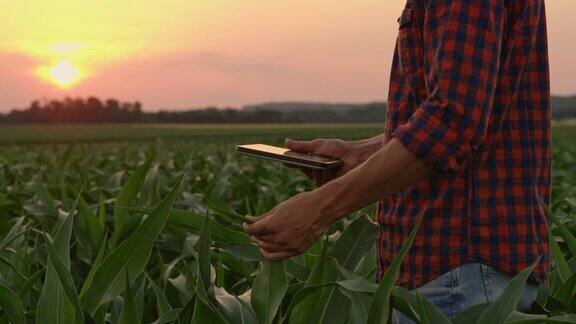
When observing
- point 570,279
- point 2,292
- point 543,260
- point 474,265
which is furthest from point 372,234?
point 2,292

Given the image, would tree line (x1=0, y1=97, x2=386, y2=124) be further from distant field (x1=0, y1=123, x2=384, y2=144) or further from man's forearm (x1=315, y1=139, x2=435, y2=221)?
man's forearm (x1=315, y1=139, x2=435, y2=221)

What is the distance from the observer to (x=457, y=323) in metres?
1.54

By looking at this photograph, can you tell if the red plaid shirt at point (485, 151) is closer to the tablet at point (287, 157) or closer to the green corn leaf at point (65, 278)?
the tablet at point (287, 157)

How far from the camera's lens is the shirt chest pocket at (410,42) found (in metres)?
1.54

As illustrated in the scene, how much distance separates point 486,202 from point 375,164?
30cm

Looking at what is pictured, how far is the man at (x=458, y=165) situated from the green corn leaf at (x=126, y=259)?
0.24 meters

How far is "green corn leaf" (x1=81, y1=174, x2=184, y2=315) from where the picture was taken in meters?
1.57

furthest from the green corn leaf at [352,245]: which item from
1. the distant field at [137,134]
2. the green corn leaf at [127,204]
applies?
the distant field at [137,134]

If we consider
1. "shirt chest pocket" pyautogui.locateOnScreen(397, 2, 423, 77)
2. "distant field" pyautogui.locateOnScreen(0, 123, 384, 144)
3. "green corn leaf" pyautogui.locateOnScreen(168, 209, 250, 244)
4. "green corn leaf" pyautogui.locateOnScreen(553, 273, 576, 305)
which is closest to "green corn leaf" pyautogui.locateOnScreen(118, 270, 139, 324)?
"green corn leaf" pyautogui.locateOnScreen(168, 209, 250, 244)

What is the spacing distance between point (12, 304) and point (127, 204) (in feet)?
4.58

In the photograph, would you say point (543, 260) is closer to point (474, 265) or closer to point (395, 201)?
point (474, 265)

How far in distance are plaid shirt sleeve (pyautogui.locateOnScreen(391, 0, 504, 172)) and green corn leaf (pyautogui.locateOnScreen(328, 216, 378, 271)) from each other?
0.36 m

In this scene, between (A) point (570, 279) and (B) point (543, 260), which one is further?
(A) point (570, 279)

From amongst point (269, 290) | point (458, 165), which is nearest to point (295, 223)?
point (269, 290)
